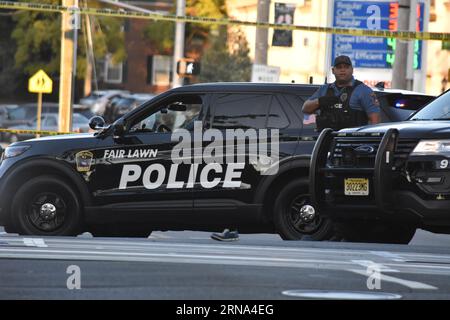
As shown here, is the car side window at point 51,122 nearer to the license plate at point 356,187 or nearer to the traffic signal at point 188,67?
the traffic signal at point 188,67

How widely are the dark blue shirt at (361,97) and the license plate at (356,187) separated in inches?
59.3

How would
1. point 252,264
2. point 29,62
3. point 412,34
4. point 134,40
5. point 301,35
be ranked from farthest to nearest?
point 134,40, point 29,62, point 301,35, point 412,34, point 252,264

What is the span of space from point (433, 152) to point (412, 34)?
877cm

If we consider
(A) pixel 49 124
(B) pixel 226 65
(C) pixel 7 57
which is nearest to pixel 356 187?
(A) pixel 49 124

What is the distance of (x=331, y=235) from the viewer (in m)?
13.0

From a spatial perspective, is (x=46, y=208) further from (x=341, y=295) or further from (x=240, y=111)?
(x=341, y=295)

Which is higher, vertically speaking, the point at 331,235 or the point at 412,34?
the point at 412,34

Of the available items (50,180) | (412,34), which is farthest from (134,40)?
(50,180)

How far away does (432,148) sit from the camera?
442 inches

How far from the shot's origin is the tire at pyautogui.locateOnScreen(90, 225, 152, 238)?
538 inches

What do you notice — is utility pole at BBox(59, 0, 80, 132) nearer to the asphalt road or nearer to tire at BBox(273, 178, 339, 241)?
tire at BBox(273, 178, 339, 241)

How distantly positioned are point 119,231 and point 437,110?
11.9 feet

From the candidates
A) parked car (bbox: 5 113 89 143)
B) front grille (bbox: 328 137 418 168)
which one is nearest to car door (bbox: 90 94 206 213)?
front grille (bbox: 328 137 418 168)
